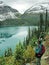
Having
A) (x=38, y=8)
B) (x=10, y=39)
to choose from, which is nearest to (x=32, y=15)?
(x=38, y=8)

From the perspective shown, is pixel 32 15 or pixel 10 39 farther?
pixel 32 15

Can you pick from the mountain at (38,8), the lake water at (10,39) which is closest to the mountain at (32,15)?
the mountain at (38,8)

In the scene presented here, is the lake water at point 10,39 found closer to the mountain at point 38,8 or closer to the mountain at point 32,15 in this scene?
the mountain at point 32,15

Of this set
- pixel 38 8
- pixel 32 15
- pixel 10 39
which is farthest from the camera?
pixel 38 8

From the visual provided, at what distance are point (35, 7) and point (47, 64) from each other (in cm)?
13359

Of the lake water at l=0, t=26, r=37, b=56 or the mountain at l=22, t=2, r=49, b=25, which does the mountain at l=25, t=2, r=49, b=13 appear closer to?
the mountain at l=22, t=2, r=49, b=25

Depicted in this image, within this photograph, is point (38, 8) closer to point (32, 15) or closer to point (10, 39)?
point (32, 15)

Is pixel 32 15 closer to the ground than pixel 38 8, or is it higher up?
closer to the ground

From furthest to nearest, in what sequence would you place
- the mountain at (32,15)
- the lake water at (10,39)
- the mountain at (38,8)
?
the mountain at (38,8) → the mountain at (32,15) → the lake water at (10,39)

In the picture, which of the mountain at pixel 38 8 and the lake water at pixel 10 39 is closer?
the lake water at pixel 10 39

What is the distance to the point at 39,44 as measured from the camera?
2158 millimetres

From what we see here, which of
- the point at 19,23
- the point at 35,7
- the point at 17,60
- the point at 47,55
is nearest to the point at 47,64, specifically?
the point at 47,55

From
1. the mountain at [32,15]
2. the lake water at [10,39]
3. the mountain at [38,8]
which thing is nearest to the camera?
the lake water at [10,39]

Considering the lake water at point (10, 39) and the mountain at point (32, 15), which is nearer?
the lake water at point (10, 39)
